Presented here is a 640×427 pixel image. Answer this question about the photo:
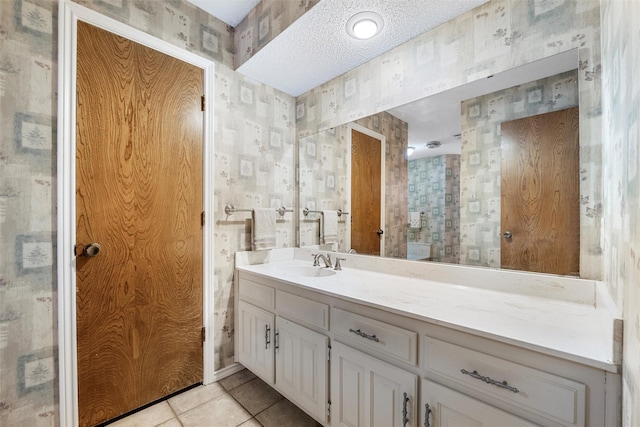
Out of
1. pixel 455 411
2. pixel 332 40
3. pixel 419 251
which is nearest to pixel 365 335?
pixel 455 411

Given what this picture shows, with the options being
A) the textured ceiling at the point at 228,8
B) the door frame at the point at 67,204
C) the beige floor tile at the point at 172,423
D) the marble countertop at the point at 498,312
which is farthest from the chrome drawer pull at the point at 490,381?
the textured ceiling at the point at 228,8

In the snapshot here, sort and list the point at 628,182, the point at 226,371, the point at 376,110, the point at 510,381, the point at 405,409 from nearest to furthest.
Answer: the point at 628,182 → the point at 510,381 → the point at 405,409 → the point at 376,110 → the point at 226,371

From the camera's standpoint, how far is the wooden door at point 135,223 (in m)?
1.40

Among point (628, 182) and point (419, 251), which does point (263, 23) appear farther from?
point (628, 182)

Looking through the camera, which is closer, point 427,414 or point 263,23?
point 427,414

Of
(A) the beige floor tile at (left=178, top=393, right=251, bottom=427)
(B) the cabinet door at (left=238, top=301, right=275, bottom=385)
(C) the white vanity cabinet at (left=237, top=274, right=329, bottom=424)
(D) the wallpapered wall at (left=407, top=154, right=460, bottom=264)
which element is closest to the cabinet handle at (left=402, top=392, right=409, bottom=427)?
(C) the white vanity cabinet at (left=237, top=274, right=329, bottom=424)

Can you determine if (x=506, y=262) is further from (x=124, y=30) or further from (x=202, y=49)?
(x=124, y=30)

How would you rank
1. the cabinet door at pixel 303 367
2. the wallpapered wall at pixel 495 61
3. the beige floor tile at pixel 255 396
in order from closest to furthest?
the wallpapered wall at pixel 495 61
the cabinet door at pixel 303 367
the beige floor tile at pixel 255 396

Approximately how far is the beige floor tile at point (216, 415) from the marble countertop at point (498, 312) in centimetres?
80

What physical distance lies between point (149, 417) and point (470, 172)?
7.21 feet

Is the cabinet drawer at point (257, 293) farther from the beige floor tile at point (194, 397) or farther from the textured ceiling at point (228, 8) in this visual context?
the textured ceiling at point (228, 8)

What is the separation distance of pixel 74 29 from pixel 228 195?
1137 millimetres

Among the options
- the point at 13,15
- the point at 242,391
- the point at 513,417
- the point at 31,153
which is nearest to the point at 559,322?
the point at 513,417

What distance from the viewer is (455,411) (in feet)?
2.89
